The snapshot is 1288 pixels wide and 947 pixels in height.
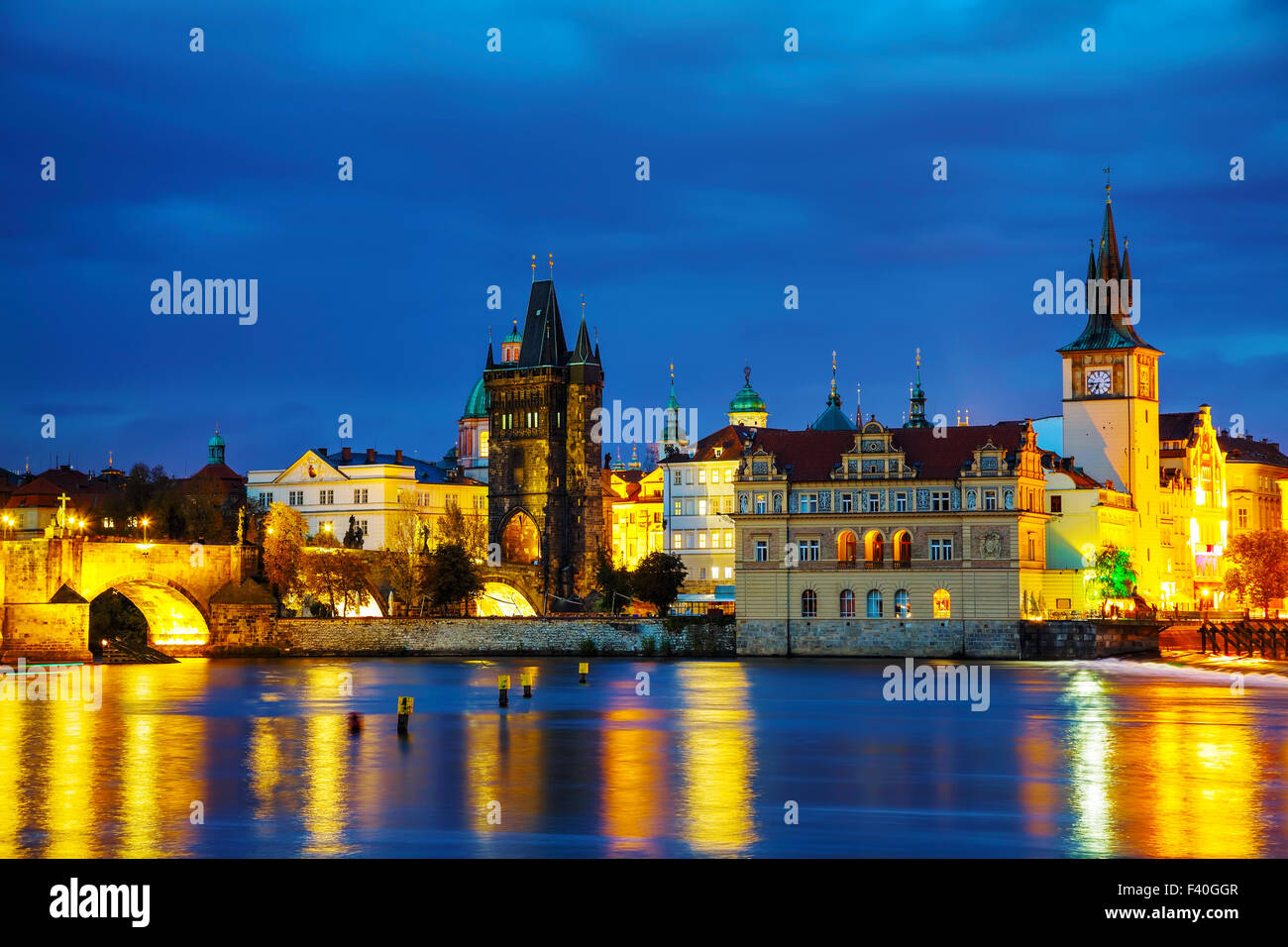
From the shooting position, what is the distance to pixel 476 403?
16075 centimetres

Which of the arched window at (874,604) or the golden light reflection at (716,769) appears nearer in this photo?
the golden light reflection at (716,769)

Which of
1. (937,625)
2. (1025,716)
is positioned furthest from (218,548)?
(1025,716)

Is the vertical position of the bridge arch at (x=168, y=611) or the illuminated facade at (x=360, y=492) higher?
the illuminated facade at (x=360, y=492)

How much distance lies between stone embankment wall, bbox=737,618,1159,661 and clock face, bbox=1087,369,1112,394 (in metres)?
19.3

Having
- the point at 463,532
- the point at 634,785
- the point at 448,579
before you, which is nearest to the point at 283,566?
the point at 448,579

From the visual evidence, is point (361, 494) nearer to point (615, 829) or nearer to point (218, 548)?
point (218, 548)

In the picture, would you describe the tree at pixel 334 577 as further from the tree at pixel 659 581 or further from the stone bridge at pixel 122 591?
the tree at pixel 659 581

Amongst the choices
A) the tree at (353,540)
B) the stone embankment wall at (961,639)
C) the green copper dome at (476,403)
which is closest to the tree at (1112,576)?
the stone embankment wall at (961,639)

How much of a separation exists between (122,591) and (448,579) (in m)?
17.3

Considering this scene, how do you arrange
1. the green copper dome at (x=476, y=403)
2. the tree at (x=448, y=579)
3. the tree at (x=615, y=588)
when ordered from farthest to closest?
the green copper dome at (x=476, y=403) → the tree at (x=615, y=588) → the tree at (x=448, y=579)

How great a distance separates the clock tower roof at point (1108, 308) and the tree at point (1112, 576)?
14.5 meters

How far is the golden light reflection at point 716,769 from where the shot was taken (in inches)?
1024

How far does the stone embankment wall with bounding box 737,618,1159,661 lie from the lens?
7869 cm

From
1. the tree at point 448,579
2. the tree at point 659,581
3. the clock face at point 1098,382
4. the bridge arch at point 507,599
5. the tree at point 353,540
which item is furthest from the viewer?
the tree at point 353,540
